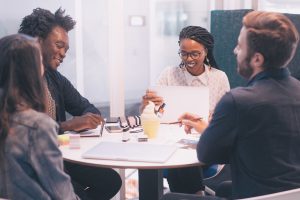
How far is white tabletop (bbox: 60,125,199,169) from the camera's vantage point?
171 cm

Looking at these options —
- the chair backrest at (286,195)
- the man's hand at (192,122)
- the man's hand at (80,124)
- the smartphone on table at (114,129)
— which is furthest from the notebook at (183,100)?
the chair backrest at (286,195)

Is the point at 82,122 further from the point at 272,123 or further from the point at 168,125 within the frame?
the point at 272,123

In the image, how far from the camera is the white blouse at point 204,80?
2.84 meters

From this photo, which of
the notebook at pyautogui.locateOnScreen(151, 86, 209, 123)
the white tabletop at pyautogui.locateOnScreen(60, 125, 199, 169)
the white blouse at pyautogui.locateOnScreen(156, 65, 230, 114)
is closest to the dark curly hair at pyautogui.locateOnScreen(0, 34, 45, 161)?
the white tabletop at pyautogui.locateOnScreen(60, 125, 199, 169)

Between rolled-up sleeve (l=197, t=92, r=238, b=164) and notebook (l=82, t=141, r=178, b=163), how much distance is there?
222 millimetres

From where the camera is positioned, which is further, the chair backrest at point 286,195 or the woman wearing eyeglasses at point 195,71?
the woman wearing eyeglasses at point 195,71

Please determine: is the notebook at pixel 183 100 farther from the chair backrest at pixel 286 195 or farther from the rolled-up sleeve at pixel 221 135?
the chair backrest at pixel 286 195

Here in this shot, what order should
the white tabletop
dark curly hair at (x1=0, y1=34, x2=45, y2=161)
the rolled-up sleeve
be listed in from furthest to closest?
the white tabletop < the rolled-up sleeve < dark curly hair at (x1=0, y1=34, x2=45, y2=161)

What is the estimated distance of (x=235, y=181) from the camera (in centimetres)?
156

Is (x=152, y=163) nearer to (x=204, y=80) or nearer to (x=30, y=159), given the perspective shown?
(x=30, y=159)

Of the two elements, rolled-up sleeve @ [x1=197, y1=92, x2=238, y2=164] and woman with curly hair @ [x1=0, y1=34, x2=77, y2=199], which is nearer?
woman with curly hair @ [x1=0, y1=34, x2=77, y2=199]

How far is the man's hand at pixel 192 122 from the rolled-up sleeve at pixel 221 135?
0.43 meters

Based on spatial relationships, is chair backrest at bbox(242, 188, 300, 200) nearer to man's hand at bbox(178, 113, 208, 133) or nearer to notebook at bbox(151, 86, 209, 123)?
man's hand at bbox(178, 113, 208, 133)

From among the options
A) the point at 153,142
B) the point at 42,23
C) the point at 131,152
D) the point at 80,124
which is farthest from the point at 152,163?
the point at 42,23
